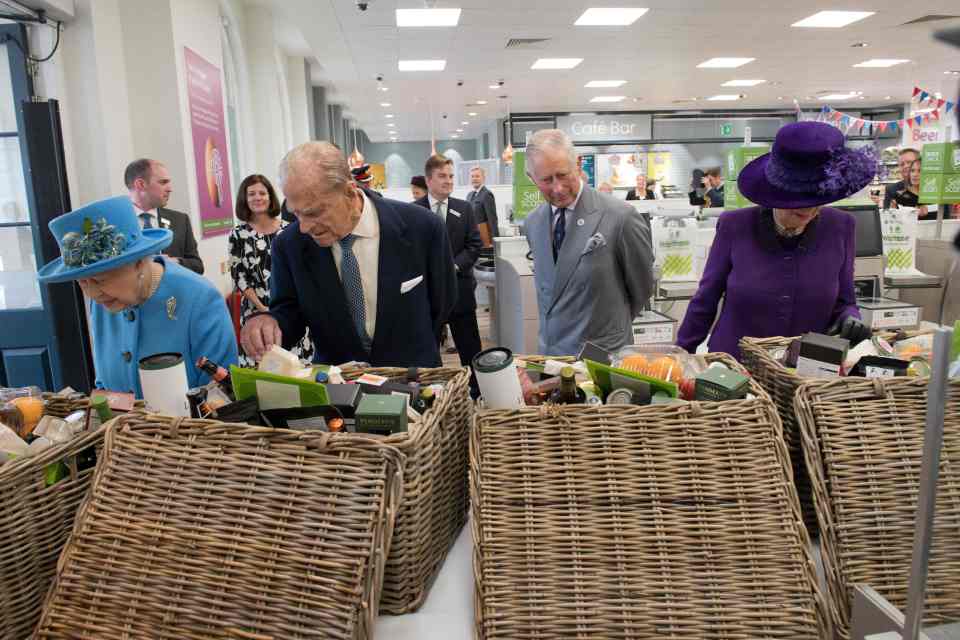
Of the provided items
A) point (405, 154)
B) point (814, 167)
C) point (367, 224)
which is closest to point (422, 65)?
point (367, 224)

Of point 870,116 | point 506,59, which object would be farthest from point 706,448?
point 870,116

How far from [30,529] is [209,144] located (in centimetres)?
496

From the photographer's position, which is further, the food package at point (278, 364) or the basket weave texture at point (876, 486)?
the food package at point (278, 364)

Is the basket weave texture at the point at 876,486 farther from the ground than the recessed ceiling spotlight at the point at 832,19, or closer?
closer

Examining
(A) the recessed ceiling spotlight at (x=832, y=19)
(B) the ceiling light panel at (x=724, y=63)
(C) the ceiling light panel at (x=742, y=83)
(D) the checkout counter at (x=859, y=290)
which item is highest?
(C) the ceiling light panel at (x=742, y=83)

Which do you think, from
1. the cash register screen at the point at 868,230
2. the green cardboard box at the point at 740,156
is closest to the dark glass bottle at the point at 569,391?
the green cardboard box at the point at 740,156

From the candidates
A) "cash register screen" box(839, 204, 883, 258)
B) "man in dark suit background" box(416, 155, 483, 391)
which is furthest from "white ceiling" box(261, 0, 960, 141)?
"man in dark suit background" box(416, 155, 483, 391)

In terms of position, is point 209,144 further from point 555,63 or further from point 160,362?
point 555,63

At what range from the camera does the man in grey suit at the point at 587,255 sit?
2.58 meters

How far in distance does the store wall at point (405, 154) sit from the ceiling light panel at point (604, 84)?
46.6 ft

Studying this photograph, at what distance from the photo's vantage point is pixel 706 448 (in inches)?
41.3

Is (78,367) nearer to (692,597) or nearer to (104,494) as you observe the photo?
(104,494)

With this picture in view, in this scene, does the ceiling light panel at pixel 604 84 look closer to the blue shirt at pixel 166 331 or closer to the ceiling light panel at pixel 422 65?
the ceiling light panel at pixel 422 65

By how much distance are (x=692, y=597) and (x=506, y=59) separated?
10.3 m
